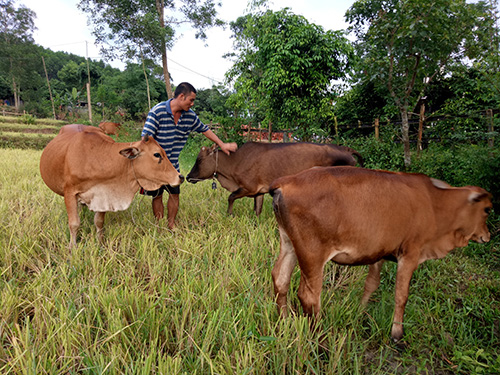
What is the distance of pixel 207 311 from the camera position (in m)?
2.03

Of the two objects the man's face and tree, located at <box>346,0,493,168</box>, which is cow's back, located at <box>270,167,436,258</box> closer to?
the man's face

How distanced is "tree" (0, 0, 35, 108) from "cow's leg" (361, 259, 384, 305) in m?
40.4

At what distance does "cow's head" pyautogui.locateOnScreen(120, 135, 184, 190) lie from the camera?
3.19 metres

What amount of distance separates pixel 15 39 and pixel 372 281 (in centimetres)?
4208

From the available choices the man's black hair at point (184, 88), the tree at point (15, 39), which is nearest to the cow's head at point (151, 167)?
the man's black hair at point (184, 88)

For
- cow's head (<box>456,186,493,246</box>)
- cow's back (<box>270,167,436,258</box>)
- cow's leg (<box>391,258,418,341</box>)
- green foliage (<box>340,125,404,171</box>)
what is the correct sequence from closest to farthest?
1. cow's back (<box>270,167,436,258</box>)
2. cow's leg (<box>391,258,418,341</box>)
3. cow's head (<box>456,186,493,246</box>)
4. green foliage (<box>340,125,404,171</box>)

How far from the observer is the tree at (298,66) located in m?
8.24

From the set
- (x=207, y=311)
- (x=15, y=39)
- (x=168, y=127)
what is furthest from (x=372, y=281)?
(x=15, y=39)

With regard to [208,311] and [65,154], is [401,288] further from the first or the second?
[65,154]

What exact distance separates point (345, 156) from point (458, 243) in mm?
2413

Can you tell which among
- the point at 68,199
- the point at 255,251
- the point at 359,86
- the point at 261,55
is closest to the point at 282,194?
the point at 255,251

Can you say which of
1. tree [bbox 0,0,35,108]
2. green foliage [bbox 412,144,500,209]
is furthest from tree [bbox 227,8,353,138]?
tree [bbox 0,0,35,108]

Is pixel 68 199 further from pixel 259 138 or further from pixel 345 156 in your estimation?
pixel 259 138

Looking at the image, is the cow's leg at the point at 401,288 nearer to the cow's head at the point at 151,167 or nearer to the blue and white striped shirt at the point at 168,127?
the cow's head at the point at 151,167
